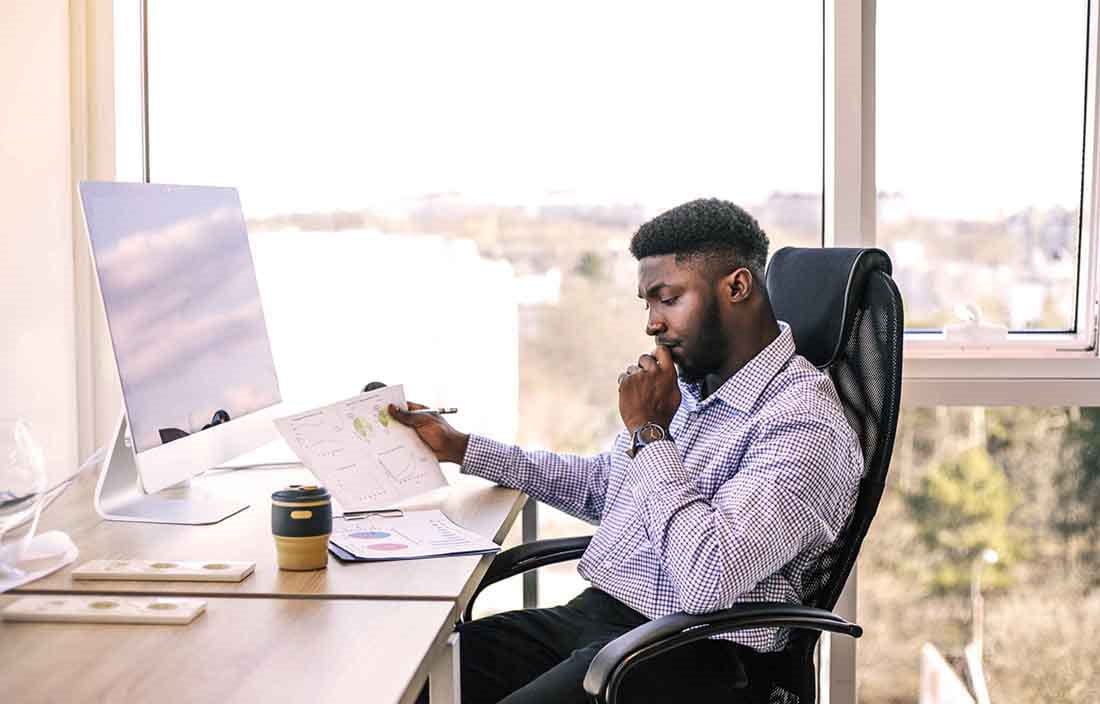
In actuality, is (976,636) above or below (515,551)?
below

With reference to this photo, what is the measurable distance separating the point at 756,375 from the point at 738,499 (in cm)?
27

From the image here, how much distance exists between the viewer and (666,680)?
1861 millimetres

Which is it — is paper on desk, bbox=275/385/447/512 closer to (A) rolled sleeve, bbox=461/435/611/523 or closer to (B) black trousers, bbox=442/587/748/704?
(A) rolled sleeve, bbox=461/435/611/523

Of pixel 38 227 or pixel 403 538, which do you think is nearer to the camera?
pixel 403 538

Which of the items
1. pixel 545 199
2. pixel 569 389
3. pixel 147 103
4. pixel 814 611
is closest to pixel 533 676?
pixel 814 611

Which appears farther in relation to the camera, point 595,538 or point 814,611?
point 595,538

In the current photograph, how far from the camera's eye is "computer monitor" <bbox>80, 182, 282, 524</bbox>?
6.64 ft

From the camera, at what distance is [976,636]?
302 cm

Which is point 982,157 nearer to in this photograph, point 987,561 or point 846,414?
point 987,561

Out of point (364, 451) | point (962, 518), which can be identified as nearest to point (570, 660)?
point (364, 451)

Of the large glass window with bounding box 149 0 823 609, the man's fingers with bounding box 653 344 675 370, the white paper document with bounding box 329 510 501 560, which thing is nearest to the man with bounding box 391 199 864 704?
the man's fingers with bounding box 653 344 675 370

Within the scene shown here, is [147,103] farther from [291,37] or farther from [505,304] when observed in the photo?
[505,304]

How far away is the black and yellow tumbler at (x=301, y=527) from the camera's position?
69.6 inches

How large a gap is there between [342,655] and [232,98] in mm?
1975
